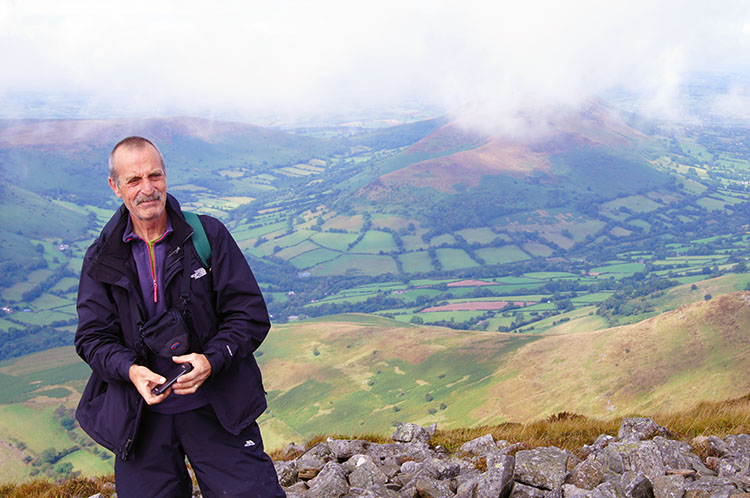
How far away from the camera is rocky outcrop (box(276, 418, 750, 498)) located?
23.2 feet

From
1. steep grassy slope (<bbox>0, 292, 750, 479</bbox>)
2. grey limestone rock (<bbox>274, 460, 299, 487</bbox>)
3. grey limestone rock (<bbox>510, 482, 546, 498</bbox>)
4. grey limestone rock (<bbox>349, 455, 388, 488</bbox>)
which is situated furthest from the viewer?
steep grassy slope (<bbox>0, 292, 750, 479</bbox>)

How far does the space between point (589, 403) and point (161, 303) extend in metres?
55.8

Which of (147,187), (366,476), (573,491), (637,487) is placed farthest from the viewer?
(366,476)

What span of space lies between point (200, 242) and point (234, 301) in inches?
24.8

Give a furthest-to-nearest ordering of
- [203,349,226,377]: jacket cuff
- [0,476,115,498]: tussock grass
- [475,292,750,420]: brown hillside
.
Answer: [475,292,750,420]: brown hillside → [0,476,115,498]: tussock grass → [203,349,226,377]: jacket cuff

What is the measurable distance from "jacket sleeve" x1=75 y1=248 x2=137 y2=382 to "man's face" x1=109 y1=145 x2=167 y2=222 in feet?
1.93

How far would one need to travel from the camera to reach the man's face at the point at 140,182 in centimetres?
512

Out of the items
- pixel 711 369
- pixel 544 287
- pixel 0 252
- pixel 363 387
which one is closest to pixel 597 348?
pixel 711 369

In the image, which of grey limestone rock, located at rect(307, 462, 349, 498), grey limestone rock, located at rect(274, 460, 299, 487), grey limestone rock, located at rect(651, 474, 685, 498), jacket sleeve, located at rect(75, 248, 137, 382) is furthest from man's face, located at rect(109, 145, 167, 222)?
grey limestone rock, located at rect(651, 474, 685, 498)

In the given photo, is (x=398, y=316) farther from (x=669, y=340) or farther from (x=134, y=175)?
(x=134, y=175)

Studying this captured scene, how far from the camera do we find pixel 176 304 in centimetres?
514

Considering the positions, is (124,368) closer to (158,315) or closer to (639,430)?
(158,315)

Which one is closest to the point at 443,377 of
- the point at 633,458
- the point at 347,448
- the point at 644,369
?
the point at 644,369

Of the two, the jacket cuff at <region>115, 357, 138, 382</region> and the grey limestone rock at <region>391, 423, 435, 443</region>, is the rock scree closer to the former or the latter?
the grey limestone rock at <region>391, 423, 435, 443</region>
